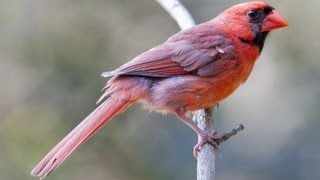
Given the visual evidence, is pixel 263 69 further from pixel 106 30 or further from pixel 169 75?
pixel 169 75

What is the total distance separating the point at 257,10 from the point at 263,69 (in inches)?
64.2

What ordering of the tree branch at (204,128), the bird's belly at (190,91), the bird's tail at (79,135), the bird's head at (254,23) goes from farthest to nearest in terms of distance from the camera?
the bird's head at (254,23), the bird's belly at (190,91), the bird's tail at (79,135), the tree branch at (204,128)

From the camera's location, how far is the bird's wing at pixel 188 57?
14.7 ft

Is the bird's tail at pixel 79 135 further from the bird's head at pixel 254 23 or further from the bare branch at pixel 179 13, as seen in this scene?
the bird's head at pixel 254 23

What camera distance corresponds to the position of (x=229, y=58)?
4.51m

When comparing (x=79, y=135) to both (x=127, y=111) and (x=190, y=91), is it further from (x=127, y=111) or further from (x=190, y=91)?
(x=127, y=111)

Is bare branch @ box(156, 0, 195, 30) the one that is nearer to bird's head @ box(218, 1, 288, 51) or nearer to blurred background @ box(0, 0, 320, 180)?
bird's head @ box(218, 1, 288, 51)

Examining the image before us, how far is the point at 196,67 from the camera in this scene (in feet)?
14.9

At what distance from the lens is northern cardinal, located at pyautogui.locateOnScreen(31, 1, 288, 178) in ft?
14.5

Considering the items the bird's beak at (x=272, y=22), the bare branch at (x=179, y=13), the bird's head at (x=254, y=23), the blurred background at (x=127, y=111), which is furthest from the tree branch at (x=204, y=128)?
the blurred background at (x=127, y=111)

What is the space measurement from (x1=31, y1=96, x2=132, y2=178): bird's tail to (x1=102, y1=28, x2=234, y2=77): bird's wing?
0.23 m

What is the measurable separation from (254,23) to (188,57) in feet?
1.27

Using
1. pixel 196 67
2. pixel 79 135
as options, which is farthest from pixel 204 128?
pixel 79 135

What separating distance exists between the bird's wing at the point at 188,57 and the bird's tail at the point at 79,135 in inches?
9.1
